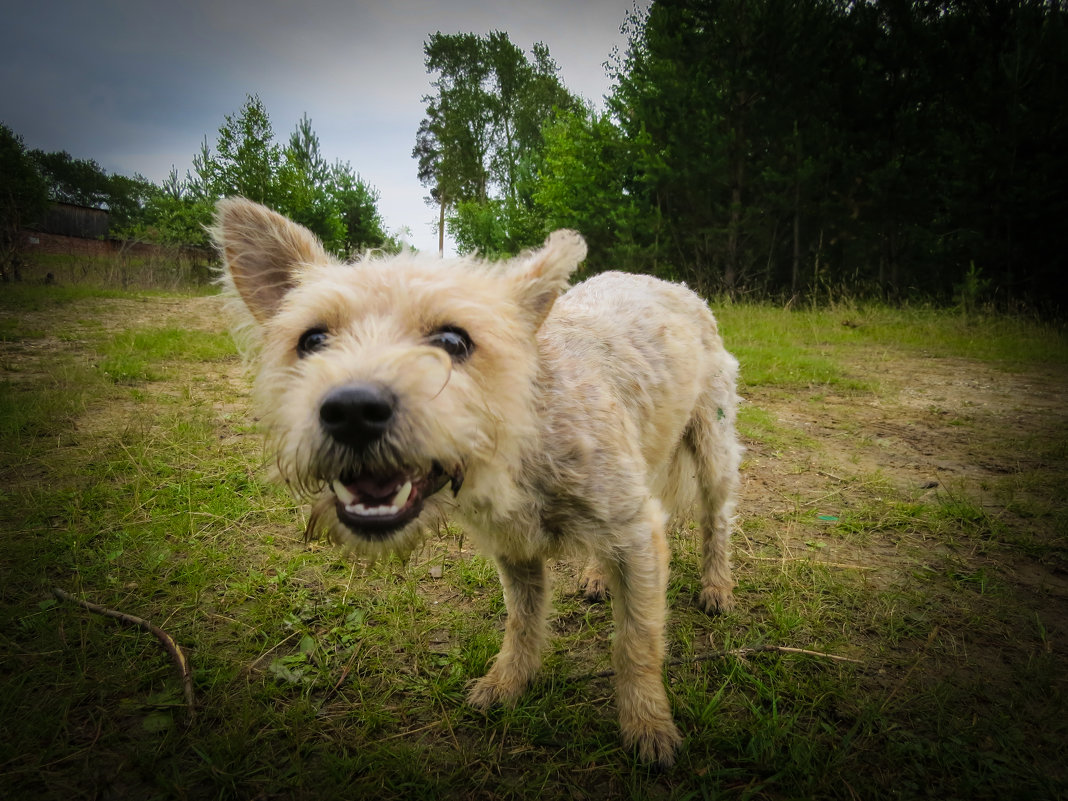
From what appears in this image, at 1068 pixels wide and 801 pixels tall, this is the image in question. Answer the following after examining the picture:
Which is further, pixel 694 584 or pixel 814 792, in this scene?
pixel 694 584

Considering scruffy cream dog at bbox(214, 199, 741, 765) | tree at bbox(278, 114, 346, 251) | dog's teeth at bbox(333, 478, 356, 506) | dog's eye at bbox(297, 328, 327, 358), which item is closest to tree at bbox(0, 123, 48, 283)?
tree at bbox(278, 114, 346, 251)

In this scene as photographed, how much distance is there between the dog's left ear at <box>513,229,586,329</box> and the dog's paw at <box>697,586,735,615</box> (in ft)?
6.27

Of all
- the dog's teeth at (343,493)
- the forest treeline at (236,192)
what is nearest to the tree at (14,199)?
the forest treeline at (236,192)

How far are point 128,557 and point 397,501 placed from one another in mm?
2523

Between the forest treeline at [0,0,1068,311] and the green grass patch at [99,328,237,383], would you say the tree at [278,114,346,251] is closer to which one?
the forest treeline at [0,0,1068,311]

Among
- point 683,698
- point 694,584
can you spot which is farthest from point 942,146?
point 683,698

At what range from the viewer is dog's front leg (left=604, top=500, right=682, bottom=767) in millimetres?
1997

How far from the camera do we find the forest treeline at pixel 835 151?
1319 cm

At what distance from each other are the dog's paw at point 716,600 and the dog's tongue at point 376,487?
2.10 meters

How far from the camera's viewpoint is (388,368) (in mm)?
1512

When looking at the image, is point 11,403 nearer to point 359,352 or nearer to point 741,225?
point 359,352

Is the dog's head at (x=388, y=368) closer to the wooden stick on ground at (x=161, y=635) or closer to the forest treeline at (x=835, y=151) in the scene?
the wooden stick on ground at (x=161, y=635)

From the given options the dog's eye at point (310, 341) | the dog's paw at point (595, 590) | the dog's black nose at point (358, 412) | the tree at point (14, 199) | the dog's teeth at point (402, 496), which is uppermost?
the tree at point (14, 199)

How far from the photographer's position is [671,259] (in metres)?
20.1
